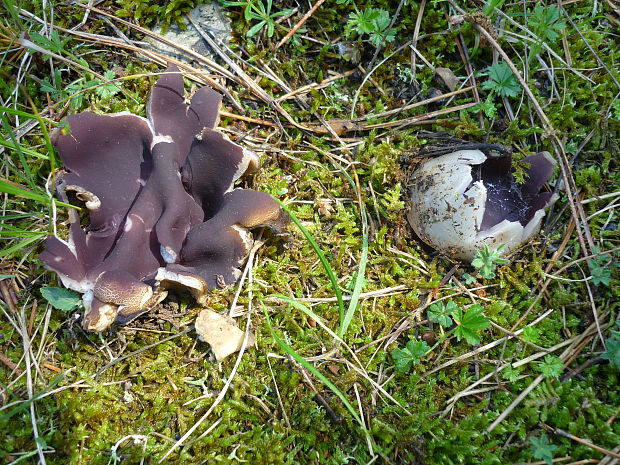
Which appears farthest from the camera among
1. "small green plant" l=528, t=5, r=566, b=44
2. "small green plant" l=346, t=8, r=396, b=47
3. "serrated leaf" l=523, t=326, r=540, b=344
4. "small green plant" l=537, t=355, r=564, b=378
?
"small green plant" l=346, t=8, r=396, b=47

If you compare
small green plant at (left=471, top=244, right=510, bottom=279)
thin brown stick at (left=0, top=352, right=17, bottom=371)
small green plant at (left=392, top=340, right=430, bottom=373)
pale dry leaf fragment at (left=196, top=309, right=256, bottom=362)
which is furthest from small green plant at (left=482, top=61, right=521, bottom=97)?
thin brown stick at (left=0, top=352, right=17, bottom=371)

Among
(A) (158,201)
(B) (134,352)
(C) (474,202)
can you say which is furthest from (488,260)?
(B) (134,352)

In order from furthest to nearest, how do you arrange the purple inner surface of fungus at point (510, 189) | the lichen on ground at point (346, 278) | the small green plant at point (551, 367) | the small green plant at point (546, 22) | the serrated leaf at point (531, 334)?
the small green plant at point (546, 22) < the purple inner surface of fungus at point (510, 189) < the serrated leaf at point (531, 334) < the small green plant at point (551, 367) < the lichen on ground at point (346, 278)

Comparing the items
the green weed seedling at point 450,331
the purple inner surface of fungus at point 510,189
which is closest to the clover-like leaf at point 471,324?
→ the green weed seedling at point 450,331

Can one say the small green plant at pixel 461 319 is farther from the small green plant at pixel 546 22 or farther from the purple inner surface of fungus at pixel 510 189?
the small green plant at pixel 546 22

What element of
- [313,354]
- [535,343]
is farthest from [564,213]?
[313,354]

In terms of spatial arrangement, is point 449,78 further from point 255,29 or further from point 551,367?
point 551,367

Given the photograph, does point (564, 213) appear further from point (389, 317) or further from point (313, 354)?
point (313, 354)

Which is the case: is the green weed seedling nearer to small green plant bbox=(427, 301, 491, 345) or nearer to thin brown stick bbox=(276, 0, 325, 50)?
small green plant bbox=(427, 301, 491, 345)
